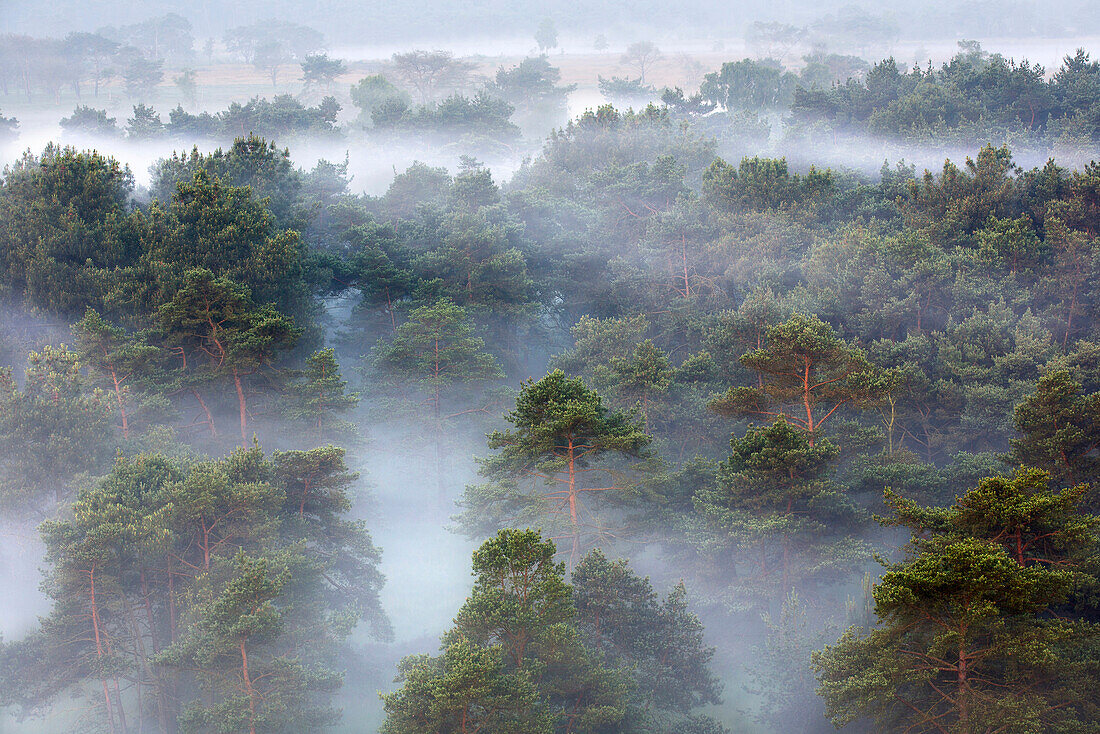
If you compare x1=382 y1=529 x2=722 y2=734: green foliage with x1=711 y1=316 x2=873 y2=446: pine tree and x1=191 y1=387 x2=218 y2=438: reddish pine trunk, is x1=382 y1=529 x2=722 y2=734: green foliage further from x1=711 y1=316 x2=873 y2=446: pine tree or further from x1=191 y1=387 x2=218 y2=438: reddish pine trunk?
x1=191 y1=387 x2=218 y2=438: reddish pine trunk

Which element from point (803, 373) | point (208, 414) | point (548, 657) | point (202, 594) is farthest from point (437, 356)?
point (548, 657)

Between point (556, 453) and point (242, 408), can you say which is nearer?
point (556, 453)

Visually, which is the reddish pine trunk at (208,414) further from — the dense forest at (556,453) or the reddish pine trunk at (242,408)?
the reddish pine trunk at (242,408)

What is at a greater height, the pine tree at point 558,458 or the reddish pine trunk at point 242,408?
the reddish pine trunk at point 242,408

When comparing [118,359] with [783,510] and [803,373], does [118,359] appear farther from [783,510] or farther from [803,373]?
[803,373]

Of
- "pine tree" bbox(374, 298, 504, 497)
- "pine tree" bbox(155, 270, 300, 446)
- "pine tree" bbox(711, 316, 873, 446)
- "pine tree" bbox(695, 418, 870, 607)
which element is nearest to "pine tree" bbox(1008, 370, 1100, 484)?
"pine tree" bbox(711, 316, 873, 446)

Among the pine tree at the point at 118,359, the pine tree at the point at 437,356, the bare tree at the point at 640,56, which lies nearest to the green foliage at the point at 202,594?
the pine tree at the point at 118,359

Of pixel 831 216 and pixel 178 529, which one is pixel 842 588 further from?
pixel 178 529

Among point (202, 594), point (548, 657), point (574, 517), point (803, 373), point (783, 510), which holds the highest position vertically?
point (803, 373)

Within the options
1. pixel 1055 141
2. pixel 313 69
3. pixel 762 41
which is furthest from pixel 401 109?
pixel 762 41
